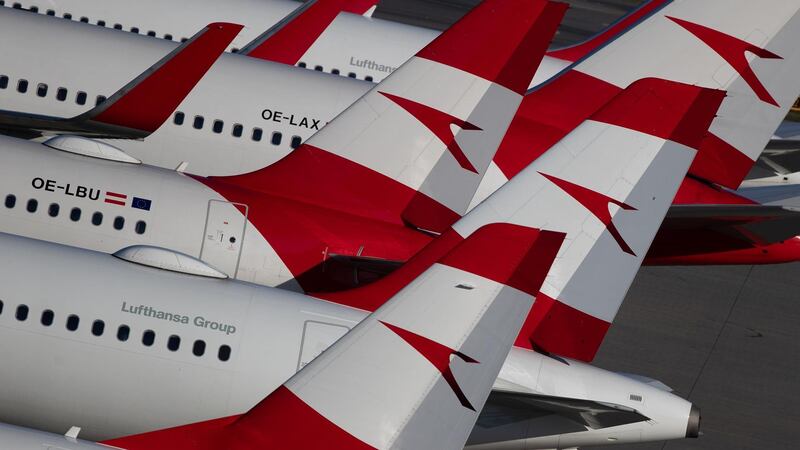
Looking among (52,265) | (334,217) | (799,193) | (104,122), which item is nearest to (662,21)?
(799,193)

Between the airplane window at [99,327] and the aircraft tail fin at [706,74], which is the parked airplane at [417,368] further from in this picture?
the aircraft tail fin at [706,74]

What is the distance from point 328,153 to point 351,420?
8.59 m

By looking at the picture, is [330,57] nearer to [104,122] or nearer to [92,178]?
[104,122]

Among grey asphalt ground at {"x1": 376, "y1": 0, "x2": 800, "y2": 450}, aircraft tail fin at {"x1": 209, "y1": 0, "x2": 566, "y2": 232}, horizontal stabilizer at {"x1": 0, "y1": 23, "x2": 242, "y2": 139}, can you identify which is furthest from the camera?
grey asphalt ground at {"x1": 376, "y1": 0, "x2": 800, "y2": 450}

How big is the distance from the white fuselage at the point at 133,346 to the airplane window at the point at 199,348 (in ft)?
0.04

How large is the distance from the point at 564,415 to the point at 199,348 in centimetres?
413

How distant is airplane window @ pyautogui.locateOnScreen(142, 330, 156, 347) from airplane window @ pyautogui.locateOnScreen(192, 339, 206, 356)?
1.50ft

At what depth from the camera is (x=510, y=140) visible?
72.3 ft

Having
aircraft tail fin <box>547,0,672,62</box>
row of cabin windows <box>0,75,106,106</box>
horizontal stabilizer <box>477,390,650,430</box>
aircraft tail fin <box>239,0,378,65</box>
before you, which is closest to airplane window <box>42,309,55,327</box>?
→ horizontal stabilizer <box>477,390,650,430</box>

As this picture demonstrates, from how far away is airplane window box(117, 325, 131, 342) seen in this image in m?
14.3

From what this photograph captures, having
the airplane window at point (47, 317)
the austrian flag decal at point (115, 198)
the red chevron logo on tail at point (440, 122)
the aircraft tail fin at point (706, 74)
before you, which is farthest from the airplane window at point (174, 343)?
the aircraft tail fin at point (706, 74)

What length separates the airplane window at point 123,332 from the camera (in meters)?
14.3

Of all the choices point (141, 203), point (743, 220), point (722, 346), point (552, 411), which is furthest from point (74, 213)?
point (722, 346)

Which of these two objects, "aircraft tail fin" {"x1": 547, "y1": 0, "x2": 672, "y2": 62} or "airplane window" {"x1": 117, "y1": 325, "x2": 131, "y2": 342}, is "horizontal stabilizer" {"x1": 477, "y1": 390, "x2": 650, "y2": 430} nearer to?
"airplane window" {"x1": 117, "y1": 325, "x2": 131, "y2": 342}
